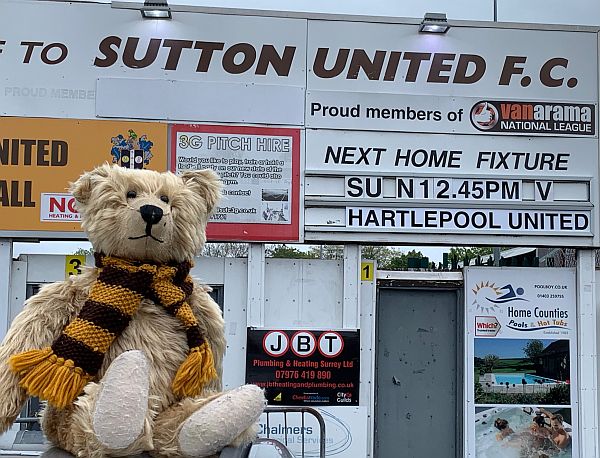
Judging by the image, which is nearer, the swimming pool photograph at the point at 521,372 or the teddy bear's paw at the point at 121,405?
the teddy bear's paw at the point at 121,405

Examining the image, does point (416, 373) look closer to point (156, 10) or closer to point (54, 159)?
point (54, 159)

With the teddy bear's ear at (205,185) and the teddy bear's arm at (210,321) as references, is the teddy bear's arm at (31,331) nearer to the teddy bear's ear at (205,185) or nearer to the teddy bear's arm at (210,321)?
the teddy bear's arm at (210,321)

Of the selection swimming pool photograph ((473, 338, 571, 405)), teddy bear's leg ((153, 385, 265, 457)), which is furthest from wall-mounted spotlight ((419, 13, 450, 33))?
teddy bear's leg ((153, 385, 265, 457))

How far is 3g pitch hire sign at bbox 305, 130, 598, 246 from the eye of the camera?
648 cm

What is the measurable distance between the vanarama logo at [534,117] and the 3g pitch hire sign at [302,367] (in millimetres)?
2095

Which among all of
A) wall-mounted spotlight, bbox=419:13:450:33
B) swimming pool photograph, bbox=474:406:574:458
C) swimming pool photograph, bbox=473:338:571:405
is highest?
wall-mounted spotlight, bbox=419:13:450:33

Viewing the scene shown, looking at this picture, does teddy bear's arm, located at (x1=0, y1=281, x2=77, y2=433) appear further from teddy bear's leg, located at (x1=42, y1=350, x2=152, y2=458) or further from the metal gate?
the metal gate

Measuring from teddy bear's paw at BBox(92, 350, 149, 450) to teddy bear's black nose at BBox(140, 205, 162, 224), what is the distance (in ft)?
1.95

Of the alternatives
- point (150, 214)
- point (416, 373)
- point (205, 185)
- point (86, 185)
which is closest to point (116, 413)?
point (150, 214)

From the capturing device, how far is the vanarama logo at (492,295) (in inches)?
264

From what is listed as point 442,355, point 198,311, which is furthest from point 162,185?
point 442,355

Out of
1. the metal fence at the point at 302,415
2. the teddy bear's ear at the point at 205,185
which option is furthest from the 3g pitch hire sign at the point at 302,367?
the teddy bear's ear at the point at 205,185

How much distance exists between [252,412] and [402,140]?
372 centimetres

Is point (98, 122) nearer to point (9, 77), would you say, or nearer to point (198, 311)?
point (9, 77)
